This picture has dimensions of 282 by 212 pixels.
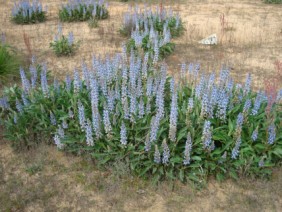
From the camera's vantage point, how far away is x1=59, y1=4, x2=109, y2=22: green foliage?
36.9 feet

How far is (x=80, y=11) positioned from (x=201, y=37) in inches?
163

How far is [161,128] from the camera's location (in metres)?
4.79

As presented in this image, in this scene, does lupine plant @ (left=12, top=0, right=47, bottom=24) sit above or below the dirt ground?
above

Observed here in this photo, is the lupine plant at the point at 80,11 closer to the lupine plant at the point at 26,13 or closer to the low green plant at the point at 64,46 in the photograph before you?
the lupine plant at the point at 26,13

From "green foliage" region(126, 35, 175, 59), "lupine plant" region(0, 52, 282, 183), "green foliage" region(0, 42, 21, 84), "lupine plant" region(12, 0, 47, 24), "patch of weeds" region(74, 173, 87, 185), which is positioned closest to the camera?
"lupine plant" region(0, 52, 282, 183)

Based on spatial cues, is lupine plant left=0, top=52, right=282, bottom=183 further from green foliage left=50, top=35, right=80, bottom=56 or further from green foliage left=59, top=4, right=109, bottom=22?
green foliage left=59, top=4, right=109, bottom=22

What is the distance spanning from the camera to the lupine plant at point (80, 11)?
36.9ft

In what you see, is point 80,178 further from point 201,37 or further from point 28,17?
point 28,17

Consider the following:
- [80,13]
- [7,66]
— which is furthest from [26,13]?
[7,66]

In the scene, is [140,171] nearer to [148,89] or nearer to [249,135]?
[148,89]

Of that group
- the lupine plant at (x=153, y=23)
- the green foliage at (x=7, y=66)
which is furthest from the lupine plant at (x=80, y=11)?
the green foliage at (x=7, y=66)

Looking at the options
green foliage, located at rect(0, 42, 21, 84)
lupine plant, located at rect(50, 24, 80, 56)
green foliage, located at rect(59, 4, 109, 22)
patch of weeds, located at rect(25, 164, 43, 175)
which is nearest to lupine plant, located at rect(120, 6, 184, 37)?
green foliage, located at rect(59, 4, 109, 22)

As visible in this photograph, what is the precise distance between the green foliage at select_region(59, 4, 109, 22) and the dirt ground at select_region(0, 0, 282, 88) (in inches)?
10.9

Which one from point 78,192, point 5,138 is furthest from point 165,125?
point 5,138
